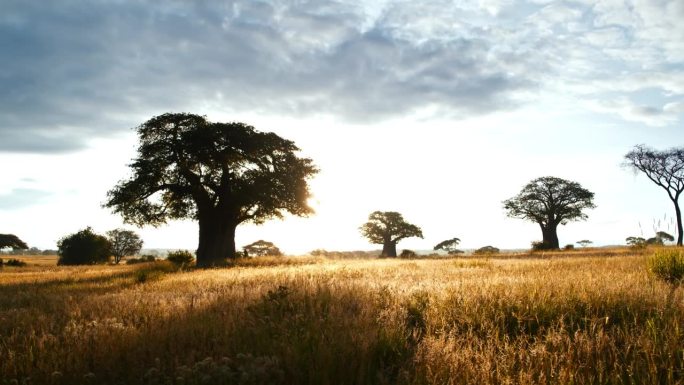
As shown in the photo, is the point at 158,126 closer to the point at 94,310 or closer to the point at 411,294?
the point at 94,310

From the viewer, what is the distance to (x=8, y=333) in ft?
19.5

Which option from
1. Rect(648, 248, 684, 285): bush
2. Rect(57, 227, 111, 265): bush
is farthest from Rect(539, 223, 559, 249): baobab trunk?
Rect(57, 227, 111, 265): bush

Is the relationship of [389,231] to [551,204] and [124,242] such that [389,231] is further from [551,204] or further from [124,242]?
[124,242]

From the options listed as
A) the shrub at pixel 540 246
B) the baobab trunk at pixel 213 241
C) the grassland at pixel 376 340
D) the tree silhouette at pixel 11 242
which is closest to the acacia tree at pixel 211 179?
the baobab trunk at pixel 213 241

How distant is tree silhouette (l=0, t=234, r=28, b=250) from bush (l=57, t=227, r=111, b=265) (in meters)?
13.5

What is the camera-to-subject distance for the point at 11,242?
59.6m

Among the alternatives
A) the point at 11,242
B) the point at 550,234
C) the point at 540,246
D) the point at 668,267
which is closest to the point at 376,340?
the point at 668,267

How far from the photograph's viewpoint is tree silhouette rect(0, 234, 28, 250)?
5888 cm

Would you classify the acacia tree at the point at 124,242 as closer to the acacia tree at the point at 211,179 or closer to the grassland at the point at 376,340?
the acacia tree at the point at 211,179

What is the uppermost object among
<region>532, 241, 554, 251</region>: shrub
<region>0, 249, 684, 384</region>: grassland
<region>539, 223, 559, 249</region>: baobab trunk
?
<region>539, 223, 559, 249</region>: baobab trunk

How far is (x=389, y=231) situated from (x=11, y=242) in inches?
2017

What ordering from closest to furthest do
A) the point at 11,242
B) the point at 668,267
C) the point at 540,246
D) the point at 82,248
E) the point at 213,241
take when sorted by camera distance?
the point at 668,267 → the point at 213,241 → the point at 82,248 → the point at 540,246 → the point at 11,242

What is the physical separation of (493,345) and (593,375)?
2.96 ft

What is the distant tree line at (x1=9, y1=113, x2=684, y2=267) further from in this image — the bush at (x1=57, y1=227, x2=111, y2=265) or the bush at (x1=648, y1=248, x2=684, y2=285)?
the bush at (x1=57, y1=227, x2=111, y2=265)
